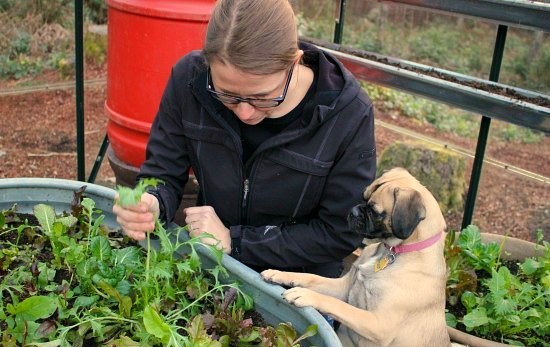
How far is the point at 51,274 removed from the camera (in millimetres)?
1790

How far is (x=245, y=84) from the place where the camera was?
1849 millimetres

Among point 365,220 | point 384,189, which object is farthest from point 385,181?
point 365,220

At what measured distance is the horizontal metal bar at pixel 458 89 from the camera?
259 cm

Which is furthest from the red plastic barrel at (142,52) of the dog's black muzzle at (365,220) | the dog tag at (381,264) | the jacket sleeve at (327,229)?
the dog tag at (381,264)

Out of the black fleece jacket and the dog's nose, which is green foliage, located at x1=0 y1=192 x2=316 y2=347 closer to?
the black fleece jacket

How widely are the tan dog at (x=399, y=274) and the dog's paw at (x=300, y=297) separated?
197 millimetres

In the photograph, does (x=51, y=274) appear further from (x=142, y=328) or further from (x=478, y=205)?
(x=478, y=205)

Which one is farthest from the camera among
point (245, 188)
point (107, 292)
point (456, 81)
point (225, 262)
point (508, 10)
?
point (456, 81)

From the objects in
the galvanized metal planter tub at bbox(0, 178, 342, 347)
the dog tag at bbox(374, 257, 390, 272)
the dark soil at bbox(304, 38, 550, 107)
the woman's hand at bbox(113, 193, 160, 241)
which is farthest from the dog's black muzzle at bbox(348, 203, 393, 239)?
the dark soil at bbox(304, 38, 550, 107)

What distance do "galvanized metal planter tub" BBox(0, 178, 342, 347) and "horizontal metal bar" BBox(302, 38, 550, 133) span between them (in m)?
1.41

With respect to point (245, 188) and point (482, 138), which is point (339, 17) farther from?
point (245, 188)

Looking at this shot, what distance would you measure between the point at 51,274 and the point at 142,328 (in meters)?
0.36

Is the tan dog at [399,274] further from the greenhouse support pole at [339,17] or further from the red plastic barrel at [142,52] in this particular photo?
the greenhouse support pole at [339,17]

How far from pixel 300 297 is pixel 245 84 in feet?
1.96
